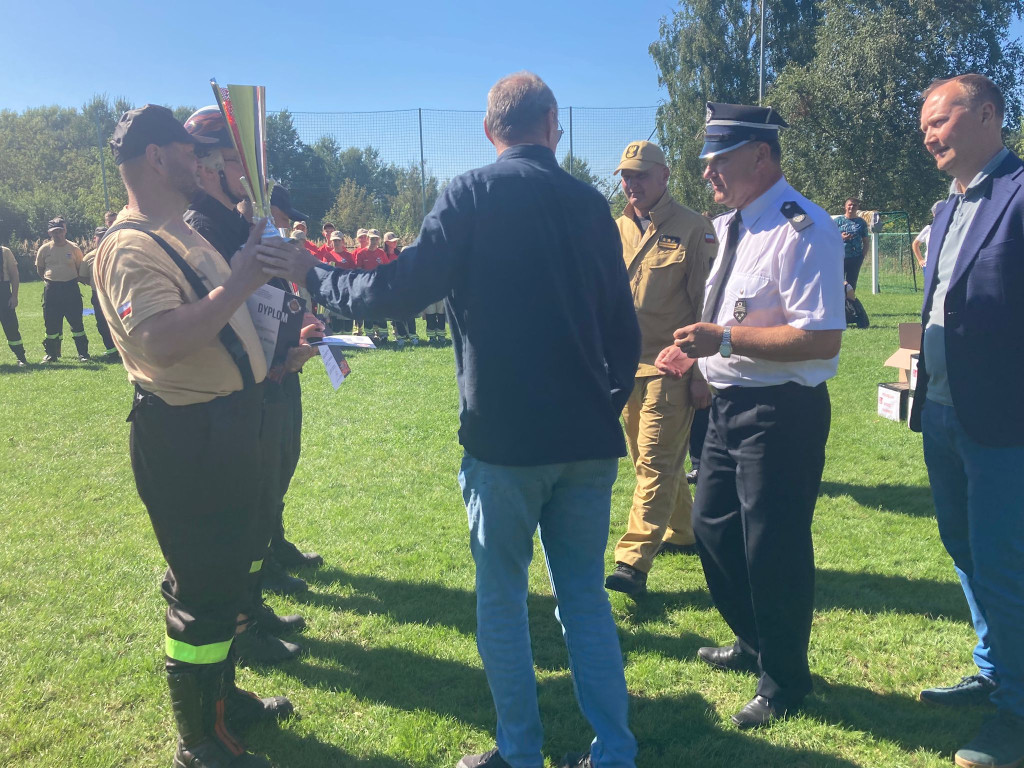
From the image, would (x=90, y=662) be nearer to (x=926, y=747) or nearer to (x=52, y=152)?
(x=926, y=747)

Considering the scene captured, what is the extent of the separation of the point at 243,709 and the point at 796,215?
2.82 meters

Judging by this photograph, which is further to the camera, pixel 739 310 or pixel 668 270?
pixel 668 270

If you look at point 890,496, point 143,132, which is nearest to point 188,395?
point 143,132

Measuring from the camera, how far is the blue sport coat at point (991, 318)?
257cm

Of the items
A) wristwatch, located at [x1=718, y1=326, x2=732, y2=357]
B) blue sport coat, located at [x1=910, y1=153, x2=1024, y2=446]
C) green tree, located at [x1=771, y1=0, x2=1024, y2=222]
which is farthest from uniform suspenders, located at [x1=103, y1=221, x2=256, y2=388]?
green tree, located at [x1=771, y1=0, x2=1024, y2=222]

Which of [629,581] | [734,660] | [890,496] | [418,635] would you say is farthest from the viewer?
[890,496]

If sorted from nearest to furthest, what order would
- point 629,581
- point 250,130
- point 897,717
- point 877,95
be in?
point 250,130
point 897,717
point 629,581
point 877,95

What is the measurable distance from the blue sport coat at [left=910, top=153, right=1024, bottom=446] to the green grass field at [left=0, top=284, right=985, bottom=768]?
1.25 metres

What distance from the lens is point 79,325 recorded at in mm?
13133

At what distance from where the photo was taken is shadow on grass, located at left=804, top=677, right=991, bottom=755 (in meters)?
2.84

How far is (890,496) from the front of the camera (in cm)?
559

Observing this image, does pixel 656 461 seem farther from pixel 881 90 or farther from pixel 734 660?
pixel 881 90

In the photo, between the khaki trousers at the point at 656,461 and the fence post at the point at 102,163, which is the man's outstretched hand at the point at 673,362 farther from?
Answer: the fence post at the point at 102,163

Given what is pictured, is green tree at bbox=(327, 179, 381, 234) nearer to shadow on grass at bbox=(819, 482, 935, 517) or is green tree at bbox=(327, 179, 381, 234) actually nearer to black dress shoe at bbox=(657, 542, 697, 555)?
shadow on grass at bbox=(819, 482, 935, 517)
